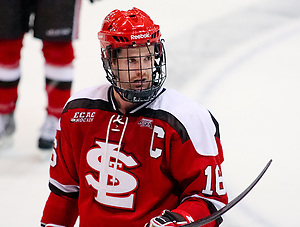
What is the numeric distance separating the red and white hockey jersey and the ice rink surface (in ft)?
2.42

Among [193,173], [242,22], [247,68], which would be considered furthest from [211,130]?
[242,22]

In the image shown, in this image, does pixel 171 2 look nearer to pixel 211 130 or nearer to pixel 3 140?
pixel 3 140

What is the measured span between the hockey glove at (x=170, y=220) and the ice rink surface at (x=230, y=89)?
2.73 feet

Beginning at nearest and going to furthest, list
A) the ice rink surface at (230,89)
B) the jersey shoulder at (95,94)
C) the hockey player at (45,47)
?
the jersey shoulder at (95,94) < the ice rink surface at (230,89) < the hockey player at (45,47)

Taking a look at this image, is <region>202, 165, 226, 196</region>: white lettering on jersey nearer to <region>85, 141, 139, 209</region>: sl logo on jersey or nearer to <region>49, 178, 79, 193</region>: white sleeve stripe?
<region>85, 141, 139, 209</region>: sl logo on jersey

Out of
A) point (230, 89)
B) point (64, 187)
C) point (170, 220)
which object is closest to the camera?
point (170, 220)

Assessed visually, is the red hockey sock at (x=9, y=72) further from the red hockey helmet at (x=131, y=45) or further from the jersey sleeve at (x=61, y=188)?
Answer: the red hockey helmet at (x=131, y=45)

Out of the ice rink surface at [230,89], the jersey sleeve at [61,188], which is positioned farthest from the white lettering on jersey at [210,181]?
the ice rink surface at [230,89]

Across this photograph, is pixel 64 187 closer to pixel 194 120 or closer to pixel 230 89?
pixel 194 120

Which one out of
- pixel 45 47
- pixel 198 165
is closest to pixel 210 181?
pixel 198 165

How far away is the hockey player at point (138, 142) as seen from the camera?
1.22 meters

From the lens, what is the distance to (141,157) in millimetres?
1256

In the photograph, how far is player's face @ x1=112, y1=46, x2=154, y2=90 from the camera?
1.22 m

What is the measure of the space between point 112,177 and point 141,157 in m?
0.10
